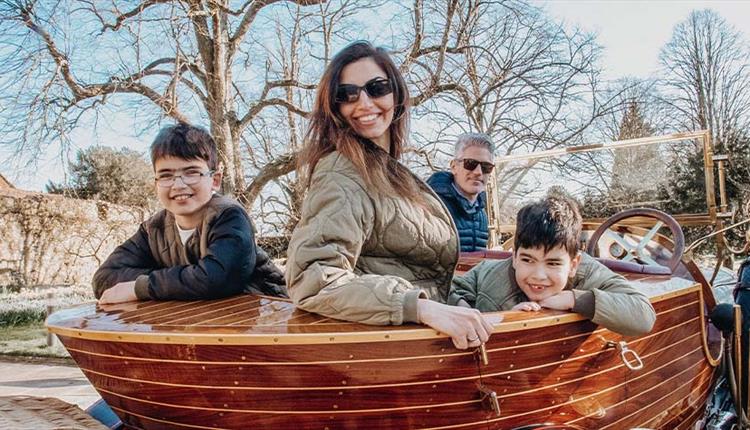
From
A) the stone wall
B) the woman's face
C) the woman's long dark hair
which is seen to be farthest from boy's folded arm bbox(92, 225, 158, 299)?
the stone wall

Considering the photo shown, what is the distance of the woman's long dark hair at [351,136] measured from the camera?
6.30 feet

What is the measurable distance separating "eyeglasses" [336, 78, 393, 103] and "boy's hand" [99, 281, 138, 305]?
42.6 inches

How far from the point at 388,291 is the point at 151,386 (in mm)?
762

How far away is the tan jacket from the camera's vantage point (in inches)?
63.2

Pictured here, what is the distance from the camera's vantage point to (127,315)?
1902 millimetres

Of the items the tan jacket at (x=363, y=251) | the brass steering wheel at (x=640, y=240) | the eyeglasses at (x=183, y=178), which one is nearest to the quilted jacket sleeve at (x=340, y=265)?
the tan jacket at (x=363, y=251)

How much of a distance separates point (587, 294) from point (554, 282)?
17cm

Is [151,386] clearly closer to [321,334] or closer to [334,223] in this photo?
[321,334]

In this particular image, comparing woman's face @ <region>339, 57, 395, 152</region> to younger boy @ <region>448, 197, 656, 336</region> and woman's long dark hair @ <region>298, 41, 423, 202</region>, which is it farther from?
younger boy @ <region>448, 197, 656, 336</region>

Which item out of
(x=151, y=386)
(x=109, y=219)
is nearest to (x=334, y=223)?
(x=151, y=386)

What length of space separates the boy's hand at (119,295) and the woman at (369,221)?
33.1 inches

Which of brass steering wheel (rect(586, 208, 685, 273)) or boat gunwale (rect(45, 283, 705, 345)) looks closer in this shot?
boat gunwale (rect(45, 283, 705, 345))

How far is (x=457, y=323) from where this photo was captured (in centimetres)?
157

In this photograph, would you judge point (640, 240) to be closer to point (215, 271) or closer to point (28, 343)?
point (215, 271)
